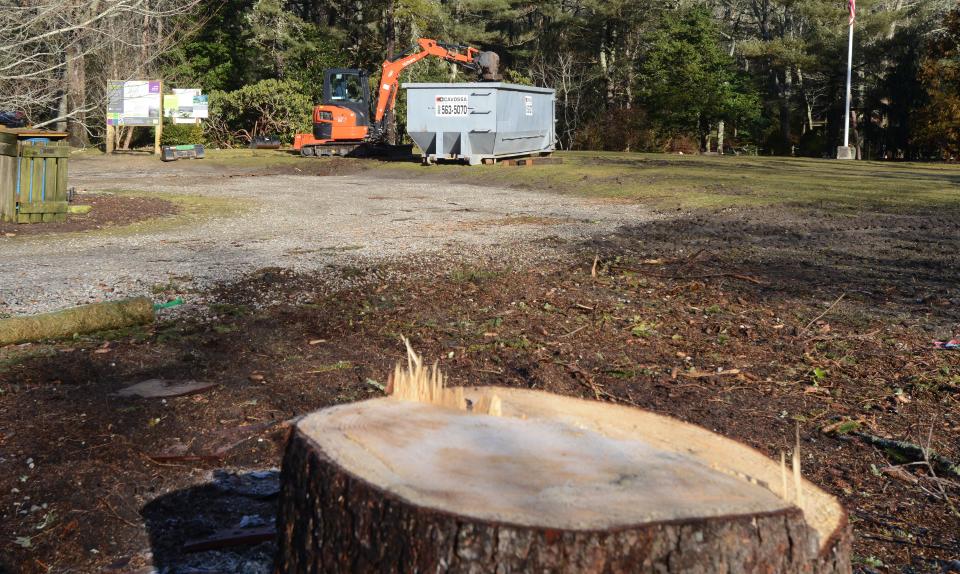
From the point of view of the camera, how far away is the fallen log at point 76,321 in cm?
584

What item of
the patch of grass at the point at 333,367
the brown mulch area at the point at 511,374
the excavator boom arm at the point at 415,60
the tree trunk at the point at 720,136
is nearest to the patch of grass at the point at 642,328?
the brown mulch area at the point at 511,374

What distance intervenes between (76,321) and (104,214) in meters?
8.36

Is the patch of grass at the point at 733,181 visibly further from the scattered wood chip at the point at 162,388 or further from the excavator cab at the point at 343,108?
the scattered wood chip at the point at 162,388

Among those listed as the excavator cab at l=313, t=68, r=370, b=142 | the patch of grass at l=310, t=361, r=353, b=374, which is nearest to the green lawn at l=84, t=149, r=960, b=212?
the excavator cab at l=313, t=68, r=370, b=142

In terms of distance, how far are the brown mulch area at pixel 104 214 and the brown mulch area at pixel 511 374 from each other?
5335 mm

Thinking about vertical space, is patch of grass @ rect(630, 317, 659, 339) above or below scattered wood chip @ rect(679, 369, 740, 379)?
above

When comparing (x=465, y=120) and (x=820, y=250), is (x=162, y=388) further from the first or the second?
(x=465, y=120)

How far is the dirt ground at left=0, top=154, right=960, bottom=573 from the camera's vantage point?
3.57 m

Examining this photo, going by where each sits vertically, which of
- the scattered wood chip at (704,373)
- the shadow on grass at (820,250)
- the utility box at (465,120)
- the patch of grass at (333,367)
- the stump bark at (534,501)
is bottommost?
the patch of grass at (333,367)

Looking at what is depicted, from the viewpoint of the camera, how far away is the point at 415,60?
94.3 feet

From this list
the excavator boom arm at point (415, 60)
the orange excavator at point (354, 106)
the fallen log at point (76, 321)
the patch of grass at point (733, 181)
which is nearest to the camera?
the fallen log at point (76, 321)

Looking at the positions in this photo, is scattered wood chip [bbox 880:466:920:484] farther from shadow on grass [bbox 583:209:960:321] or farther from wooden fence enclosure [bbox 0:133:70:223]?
wooden fence enclosure [bbox 0:133:70:223]

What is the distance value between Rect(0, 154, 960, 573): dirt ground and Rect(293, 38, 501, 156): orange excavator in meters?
20.3

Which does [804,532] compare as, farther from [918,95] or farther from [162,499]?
[918,95]
